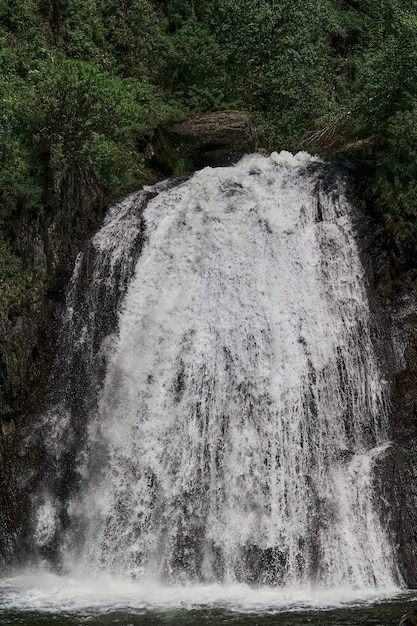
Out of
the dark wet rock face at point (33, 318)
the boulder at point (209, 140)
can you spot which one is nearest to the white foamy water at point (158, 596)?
the dark wet rock face at point (33, 318)

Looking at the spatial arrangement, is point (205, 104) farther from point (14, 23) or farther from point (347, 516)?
point (347, 516)

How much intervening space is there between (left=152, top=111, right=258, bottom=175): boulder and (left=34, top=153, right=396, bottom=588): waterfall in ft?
9.35

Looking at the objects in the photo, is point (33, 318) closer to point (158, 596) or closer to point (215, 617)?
point (158, 596)

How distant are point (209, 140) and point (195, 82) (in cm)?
821

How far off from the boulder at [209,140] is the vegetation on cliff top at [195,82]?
126 cm

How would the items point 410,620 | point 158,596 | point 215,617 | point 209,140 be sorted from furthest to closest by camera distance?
point 209,140, point 158,596, point 215,617, point 410,620

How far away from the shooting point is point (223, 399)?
14695 millimetres

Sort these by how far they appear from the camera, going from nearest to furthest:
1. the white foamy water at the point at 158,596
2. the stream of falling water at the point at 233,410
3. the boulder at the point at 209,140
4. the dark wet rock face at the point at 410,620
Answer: the dark wet rock face at the point at 410,620 → the white foamy water at the point at 158,596 → the stream of falling water at the point at 233,410 → the boulder at the point at 209,140

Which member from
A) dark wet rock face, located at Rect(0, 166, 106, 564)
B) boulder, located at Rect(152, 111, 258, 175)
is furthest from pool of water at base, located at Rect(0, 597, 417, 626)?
boulder, located at Rect(152, 111, 258, 175)

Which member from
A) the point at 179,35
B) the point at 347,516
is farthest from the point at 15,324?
the point at 179,35

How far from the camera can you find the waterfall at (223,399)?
13.3m

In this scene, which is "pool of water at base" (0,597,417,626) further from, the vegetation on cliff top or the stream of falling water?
the vegetation on cliff top

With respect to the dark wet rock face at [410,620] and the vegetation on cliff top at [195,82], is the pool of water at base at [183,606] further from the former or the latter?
the vegetation on cliff top at [195,82]

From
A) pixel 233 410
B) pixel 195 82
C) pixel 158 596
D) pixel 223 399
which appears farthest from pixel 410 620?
pixel 195 82
